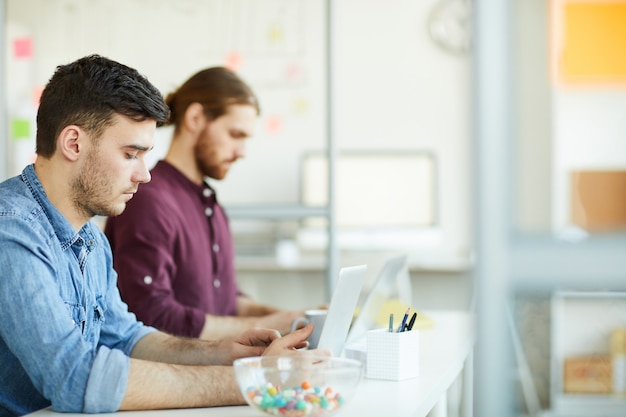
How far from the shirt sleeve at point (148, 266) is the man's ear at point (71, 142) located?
687mm

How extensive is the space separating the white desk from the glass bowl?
9 centimetres

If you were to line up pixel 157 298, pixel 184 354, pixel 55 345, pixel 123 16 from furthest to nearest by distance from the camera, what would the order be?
pixel 123 16
pixel 157 298
pixel 184 354
pixel 55 345

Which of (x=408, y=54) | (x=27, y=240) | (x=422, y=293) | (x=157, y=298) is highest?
(x=408, y=54)

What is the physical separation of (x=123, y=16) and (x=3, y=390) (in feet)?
10.4

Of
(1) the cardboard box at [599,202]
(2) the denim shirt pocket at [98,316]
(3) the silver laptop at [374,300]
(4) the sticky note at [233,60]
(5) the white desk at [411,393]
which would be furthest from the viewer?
(4) the sticky note at [233,60]

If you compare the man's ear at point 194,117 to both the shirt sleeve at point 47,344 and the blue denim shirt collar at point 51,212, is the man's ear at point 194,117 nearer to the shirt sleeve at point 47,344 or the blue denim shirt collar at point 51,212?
the blue denim shirt collar at point 51,212

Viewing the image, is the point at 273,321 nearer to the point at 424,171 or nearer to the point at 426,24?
the point at 424,171

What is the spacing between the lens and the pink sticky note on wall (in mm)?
4582

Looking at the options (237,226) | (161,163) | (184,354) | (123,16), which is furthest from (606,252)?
(237,226)

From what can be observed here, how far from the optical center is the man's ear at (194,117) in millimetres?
2602

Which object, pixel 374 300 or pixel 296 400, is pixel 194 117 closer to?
pixel 374 300

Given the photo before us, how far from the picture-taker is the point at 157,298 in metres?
2.25

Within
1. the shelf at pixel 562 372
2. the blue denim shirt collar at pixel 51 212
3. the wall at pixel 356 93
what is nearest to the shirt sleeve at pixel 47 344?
the blue denim shirt collar at pixel 51 212

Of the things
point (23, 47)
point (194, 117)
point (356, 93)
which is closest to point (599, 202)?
point (194, 117)
